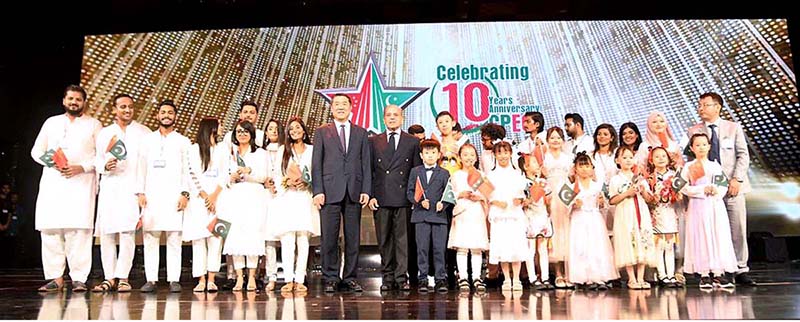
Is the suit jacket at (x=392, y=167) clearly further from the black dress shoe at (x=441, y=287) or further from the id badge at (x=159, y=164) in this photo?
the id badge at (x=159, y=164)

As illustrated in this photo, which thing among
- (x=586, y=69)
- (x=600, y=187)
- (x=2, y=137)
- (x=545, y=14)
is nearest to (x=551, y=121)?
(x=586, y=69)

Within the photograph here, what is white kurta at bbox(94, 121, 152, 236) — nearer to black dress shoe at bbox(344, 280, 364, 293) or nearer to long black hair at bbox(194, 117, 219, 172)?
long black hair at bbox(194, 117, 219, 172)

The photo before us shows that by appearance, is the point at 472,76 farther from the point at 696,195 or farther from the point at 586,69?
the point at 696,195

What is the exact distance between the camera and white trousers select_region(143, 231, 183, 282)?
4.22 meters

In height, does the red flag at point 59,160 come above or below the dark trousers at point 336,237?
above

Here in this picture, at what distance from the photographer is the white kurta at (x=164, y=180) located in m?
4.18

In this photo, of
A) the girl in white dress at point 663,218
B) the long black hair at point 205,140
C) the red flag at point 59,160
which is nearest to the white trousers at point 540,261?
the girl in white dress at point 663,218

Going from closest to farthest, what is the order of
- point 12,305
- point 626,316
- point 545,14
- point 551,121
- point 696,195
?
point 626,316 → point 12,305 → point 696,195 → point 551,121 → point 545,14

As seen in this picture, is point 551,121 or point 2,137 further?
point 2,137

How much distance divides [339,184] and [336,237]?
1.11ft

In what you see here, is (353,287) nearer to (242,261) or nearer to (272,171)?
(242,261)

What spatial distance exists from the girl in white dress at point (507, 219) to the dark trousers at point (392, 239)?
55cm

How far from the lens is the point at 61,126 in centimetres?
429

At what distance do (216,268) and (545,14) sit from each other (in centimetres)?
469
